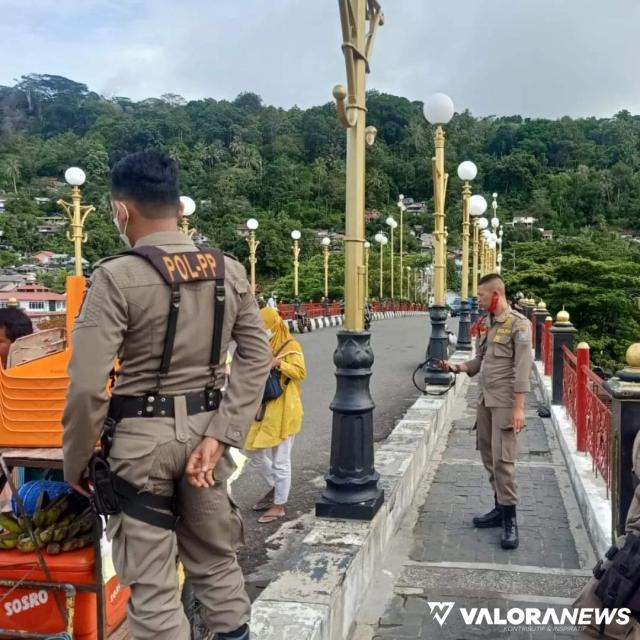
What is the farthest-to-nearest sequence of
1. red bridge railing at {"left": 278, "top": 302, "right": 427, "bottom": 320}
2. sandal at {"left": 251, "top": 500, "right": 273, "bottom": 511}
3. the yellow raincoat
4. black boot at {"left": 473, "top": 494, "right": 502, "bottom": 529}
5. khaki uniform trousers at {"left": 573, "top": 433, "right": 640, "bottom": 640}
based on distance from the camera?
red bridge railing at {"left": 278, "top": 302, "right": 427, "bottom": 320} < sandal at {"left": 251, "top": 500, "right": 273, "bottom": 511} < the yellow raincoat < black boot at {"left": 473, "top": 494, "right": 502, "bottom": 529} < khaki uniform trousers at {"left": 573, "top": 433, "right": 640, "bottom": 640}

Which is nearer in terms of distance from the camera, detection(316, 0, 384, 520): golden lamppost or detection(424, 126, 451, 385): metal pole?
detection(316, 0, 384, 520): golden lamppost

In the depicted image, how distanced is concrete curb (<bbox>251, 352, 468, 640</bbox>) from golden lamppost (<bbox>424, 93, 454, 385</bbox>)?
439cm

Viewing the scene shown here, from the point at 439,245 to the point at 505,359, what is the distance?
6.45 meters

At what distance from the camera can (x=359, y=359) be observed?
13.4 feet

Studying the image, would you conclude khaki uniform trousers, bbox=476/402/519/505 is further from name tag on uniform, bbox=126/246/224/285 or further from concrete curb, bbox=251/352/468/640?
name tag on uniform, bbox=126/246/224/285

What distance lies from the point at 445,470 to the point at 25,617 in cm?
440

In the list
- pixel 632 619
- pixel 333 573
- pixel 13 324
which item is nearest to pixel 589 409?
pixel 333 573

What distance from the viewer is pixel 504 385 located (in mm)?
4492

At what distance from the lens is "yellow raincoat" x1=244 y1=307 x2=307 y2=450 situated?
4902mm

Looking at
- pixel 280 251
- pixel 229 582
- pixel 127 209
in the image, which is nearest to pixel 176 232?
pixel 127 209

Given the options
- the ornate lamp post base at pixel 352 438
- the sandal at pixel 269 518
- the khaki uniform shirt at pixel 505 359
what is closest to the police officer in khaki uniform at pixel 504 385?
the khaki uniform shirt at pixel 505 359

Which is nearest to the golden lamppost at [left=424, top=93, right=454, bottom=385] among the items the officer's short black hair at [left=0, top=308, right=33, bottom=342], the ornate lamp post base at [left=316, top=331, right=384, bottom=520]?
the ornate lamp post base at [left=316, top=331, right=384, bottom=520]

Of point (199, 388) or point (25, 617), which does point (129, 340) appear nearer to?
point (199, 388)

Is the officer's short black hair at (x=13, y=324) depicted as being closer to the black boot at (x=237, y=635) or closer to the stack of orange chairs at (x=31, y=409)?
the stack of orange chairs at (x=31, y=409)
